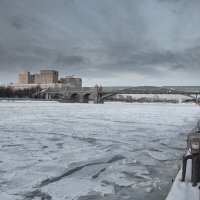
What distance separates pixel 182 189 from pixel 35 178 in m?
2.83

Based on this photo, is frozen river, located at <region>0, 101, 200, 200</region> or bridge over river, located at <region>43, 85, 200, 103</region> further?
bridge over river, located at <region>43, 85, 200, 103</region>

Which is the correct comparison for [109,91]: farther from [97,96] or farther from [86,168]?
[86,168]

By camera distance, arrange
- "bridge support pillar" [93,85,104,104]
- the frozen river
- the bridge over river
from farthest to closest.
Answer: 1. "bridge support pillar" [93,85,104,104]
2. the bridge over river
3. the frozen river

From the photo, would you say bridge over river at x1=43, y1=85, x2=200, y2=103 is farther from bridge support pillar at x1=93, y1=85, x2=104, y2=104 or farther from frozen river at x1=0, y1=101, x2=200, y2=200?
frozen river at x1=0, y1=101, x2=200, y2=200

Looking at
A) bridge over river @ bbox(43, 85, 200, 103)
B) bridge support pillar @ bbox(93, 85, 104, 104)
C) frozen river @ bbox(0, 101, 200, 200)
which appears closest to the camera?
frozen river @ bbox(0, 101, 200, 200)

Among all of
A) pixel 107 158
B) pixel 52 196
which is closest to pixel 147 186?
pixel 52 196

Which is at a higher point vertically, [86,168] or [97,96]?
[97,96]

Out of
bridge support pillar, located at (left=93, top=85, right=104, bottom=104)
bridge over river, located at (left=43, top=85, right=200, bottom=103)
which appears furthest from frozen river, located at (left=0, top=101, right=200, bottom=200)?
bridge support pillar, located at (left=93, top=85, right=104, bottom=104)

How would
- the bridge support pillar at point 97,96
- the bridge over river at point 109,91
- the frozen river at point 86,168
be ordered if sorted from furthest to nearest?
the bridge support pillar at point 97,96 < the bridge over river at point 109,91 < the frozen river at point 86,168

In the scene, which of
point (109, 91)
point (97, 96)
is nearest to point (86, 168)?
point (97, 96)

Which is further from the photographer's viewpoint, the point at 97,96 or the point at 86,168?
the point at 97,96

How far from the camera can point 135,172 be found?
288 inches

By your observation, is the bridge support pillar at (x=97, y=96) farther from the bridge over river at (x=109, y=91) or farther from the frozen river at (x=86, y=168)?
the frozen river at (x=86, y=168)

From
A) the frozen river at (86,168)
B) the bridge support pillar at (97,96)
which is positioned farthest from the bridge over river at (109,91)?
the frozen river at (86,168)
